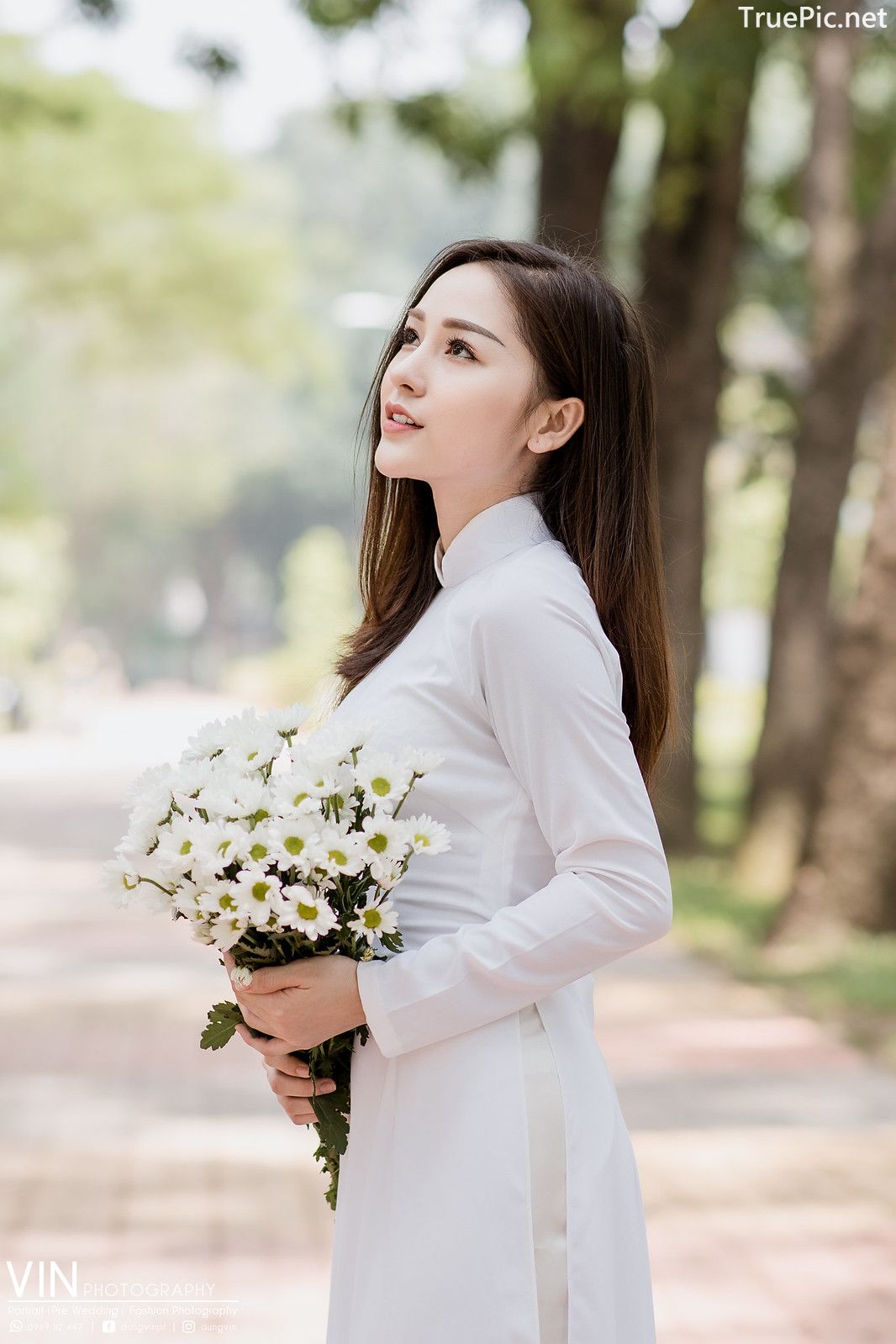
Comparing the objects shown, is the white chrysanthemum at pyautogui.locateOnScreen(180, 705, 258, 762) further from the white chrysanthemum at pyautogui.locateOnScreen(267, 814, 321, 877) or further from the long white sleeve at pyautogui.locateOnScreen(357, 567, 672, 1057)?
the long white sleeve at pyautogui.locateOnScreen(357, 567, 672, 1057)

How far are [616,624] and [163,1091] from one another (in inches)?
192

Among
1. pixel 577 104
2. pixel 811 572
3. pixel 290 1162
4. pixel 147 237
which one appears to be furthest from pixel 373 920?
Result: pixel 147 237

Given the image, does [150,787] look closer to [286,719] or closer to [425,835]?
[286,719]

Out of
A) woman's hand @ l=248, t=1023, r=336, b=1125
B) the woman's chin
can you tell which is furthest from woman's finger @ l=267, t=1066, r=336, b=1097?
the woman's chin

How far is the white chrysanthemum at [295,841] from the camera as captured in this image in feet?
6.16

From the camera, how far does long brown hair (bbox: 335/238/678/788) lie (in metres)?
2.16

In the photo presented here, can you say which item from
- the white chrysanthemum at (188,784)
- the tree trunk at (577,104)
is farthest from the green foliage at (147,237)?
the white chrysanthemum at (188,784)

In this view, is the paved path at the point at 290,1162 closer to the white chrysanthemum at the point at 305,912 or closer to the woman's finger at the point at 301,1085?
the woman's finger at the point at 301,1085

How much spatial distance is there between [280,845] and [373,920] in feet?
0.51

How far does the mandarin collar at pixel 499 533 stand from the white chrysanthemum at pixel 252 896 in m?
0.53

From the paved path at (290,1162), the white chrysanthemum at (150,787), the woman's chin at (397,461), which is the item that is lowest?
the paved path at (290,1162)

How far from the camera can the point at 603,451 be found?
7.23 ft

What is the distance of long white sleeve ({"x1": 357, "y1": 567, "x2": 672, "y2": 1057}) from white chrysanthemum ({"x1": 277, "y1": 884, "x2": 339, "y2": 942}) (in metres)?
0.12

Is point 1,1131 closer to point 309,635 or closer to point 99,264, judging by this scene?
point 99,264
